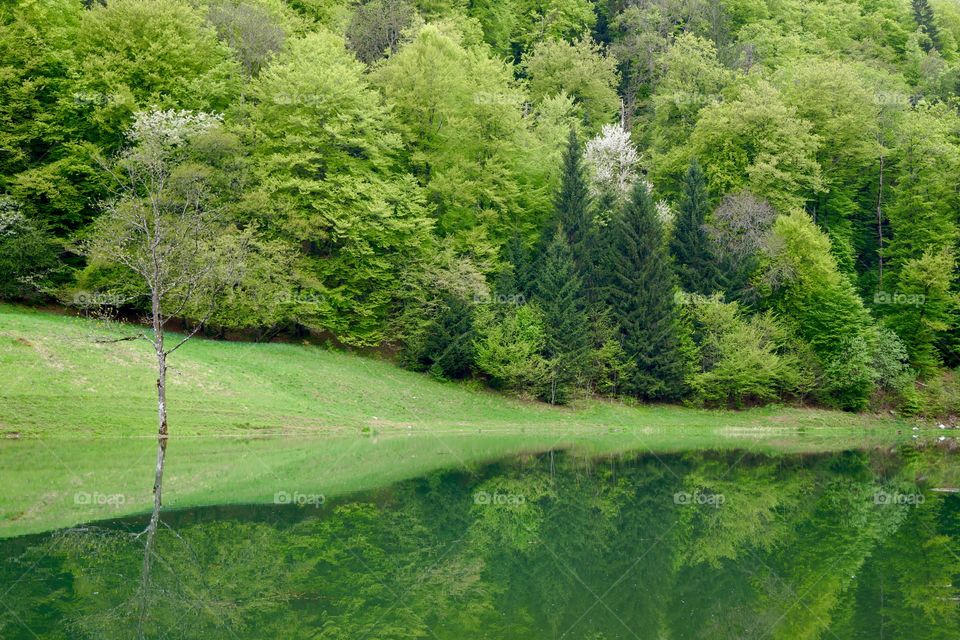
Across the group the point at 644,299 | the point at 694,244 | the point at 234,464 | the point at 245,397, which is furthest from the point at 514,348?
the point at 234,464

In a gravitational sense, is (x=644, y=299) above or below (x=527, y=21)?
below

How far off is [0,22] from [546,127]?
34.3m

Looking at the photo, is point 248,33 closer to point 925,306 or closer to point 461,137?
point 461,137

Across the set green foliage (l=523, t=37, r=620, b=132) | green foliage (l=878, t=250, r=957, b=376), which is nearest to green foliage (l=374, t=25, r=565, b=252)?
green foliage (l=523, t=37, r=620, b=132)

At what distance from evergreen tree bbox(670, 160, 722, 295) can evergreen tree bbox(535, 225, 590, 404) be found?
8.72 m

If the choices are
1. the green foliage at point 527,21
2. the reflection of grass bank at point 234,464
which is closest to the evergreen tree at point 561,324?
the reflection of grass bank at point 234,464

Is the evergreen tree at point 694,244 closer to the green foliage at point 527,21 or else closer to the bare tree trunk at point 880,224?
the bare tree trunk at point 880,224

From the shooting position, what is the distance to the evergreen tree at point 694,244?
53.6 m

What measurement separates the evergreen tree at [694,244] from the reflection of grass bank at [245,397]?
8873 mm

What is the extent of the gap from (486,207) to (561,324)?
37.5ft

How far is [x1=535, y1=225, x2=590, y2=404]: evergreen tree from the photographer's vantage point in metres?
46.6

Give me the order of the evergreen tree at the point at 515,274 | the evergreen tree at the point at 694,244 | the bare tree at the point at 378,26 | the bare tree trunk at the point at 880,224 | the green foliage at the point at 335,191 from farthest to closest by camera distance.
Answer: the bare tree at the point at 378,26 < the bare tree trunk at the point at 880,224 < the evergreen tree at the point at 694,244 < the evergreen tree at the point at 515,274 < the green foliage at the point at 335,191

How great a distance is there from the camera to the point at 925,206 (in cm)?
6000

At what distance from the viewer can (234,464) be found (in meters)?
23.6
